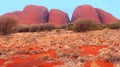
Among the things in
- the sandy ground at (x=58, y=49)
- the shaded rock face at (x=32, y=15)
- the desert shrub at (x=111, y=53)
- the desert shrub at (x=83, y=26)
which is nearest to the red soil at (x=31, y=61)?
the sandy ground at (x=58, y=49)

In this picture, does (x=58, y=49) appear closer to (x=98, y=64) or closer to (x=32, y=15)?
(x=98, y=64)

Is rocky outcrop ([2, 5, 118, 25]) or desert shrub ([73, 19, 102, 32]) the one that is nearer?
desert shrub ([73, 19, 102, 32])

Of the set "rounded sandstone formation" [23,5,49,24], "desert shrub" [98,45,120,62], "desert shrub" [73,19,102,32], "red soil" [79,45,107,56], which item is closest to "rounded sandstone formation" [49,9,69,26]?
"rounded sandstone formation" [23,5,49,24]

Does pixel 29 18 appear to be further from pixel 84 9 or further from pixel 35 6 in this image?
pixel 84 9

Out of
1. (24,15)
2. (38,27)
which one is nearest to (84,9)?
(24,15)

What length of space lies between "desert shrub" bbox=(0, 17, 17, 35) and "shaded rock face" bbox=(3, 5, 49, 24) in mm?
34267

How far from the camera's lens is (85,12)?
81.4 meters

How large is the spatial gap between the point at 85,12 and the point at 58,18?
670 cm

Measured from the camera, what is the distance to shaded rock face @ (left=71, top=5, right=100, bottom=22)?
80.1 m

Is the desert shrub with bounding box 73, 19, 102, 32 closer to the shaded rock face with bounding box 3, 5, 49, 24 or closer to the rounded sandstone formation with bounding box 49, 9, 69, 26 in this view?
the rounded sandstone formation with bounding box 49, 9, 69, 26

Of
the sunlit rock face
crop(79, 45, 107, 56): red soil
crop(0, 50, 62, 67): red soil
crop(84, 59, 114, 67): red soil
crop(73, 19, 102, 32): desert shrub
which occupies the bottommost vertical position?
crop(84, 59, 114, 67): red soil

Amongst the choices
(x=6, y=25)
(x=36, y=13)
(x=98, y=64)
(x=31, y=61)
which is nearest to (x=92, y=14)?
(x=36, y=13)

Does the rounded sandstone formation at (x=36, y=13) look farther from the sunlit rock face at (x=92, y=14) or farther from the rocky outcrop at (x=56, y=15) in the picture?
the sunlit rock face at (x=92, y=14)

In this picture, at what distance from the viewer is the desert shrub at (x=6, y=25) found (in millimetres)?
43059
